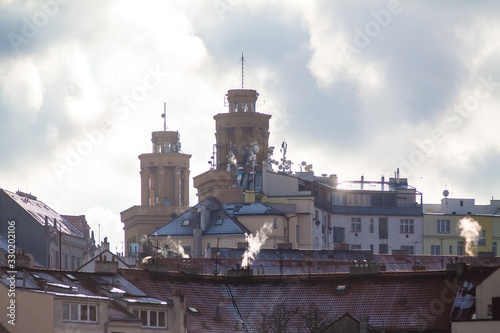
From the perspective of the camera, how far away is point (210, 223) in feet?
502

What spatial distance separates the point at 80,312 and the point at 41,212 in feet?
233

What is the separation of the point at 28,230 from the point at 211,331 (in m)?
52.9

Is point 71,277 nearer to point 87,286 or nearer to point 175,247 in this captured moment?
point 87,286

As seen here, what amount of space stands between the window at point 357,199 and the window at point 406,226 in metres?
3.70

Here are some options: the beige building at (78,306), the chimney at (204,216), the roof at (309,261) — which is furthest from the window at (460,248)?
the beige building at (78,306)

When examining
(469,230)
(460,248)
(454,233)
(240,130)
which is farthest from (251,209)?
(240,130)

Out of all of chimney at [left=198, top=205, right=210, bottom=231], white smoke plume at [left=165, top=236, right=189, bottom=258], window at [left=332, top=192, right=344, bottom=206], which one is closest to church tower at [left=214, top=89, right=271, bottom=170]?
window at [left=332, top=192, right=344, bottom=206]

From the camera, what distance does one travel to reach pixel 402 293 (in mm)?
91750

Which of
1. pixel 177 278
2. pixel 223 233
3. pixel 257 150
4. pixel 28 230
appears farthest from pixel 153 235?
pixel 177 278

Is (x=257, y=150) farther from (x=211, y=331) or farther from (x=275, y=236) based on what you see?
(x=211, y=331)

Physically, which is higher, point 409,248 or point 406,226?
point 406,226

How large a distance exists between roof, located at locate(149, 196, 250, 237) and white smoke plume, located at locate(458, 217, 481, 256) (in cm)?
2783

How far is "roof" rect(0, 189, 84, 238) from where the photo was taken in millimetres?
139625

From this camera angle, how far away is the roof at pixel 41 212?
5497 inches
